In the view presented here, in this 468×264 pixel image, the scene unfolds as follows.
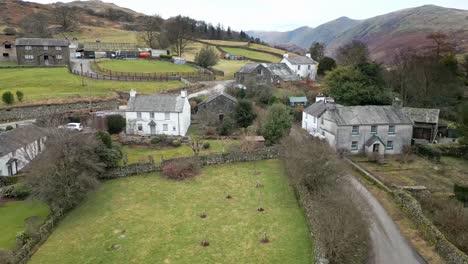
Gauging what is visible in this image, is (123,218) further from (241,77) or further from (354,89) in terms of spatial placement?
(241,77)

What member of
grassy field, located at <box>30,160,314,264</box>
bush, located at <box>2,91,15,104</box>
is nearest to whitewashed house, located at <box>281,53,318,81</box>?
grassy field, located at <box>30,160,314,264</box>

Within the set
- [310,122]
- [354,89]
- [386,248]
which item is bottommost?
[386,248]

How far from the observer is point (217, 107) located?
48.6m

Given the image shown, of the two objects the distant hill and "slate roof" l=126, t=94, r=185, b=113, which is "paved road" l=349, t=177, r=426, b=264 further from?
the distant hill

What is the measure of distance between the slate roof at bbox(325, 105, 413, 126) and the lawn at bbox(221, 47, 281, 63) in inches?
2373

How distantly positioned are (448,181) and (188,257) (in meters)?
25.5

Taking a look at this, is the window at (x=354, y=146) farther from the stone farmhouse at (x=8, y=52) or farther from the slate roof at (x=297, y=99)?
the stone farmhouse at (x=8, y=52)

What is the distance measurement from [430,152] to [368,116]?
7.29m

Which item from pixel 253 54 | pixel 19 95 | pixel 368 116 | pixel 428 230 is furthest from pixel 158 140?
pixel 253 54

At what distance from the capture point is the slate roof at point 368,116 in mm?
38188

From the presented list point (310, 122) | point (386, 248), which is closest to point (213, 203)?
point (386, 248)

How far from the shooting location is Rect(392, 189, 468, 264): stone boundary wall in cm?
1981

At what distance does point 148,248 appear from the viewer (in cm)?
2091

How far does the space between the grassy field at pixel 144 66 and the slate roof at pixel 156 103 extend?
2772 centimetres
